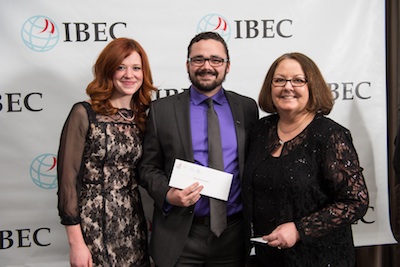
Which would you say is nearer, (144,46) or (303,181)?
(303,181)

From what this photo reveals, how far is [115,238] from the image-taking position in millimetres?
1646

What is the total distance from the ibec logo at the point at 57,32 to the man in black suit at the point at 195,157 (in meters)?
0.65

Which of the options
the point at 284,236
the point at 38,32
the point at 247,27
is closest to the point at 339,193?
the point at 284,236

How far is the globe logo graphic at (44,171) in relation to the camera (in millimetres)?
2162

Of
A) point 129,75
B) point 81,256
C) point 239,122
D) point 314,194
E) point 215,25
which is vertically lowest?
point 81,256

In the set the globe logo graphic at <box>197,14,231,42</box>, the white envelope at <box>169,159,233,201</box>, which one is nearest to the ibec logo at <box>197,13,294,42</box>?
the globe logo graphic at <box>197,14,231,42</box>

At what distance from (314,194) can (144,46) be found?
1.28 m

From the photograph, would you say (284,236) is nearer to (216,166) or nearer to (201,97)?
(216,166)

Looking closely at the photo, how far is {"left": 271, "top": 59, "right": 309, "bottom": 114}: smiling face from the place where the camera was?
1479 millimetres

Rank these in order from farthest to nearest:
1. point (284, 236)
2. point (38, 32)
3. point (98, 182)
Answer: point (38, 32) → point (98, 182) → point (284, 236)

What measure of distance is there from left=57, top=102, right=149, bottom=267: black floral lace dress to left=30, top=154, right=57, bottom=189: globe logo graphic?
0.62 meters

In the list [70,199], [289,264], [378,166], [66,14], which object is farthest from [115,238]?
[378,166]

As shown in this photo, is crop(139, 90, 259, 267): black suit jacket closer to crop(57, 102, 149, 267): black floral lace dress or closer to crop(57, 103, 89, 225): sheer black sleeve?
crop(57, 102, 149, 267): black floral lace dress

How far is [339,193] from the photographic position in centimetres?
137
